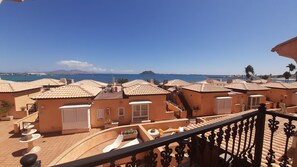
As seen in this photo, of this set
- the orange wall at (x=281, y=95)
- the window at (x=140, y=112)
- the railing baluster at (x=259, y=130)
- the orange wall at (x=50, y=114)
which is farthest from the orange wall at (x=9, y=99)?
the orange wall at (x=281, y=95)

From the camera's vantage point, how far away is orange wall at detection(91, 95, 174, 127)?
595 inches

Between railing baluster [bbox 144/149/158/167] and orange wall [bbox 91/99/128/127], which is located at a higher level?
railing baluster [bbox 144/149/158/167]

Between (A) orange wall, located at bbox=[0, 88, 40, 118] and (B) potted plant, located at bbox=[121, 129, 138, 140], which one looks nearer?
(B) potted plant, located at bbox=[121, 129, 138, 140]

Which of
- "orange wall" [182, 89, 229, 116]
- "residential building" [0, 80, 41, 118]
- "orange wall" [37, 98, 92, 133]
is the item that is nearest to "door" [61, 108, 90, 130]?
"orange wall" [37, 98, 92, 133]

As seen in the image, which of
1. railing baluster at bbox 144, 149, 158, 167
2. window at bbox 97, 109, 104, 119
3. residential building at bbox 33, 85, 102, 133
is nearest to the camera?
railing baluster at bbox 144, 149, 158, 167

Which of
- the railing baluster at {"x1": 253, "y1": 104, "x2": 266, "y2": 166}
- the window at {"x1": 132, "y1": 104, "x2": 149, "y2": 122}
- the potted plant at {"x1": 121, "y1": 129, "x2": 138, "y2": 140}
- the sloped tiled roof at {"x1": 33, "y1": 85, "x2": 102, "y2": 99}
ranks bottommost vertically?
the potted plant at {"x1": 121, "y1": 129, "x2": 138, "y2": 140}

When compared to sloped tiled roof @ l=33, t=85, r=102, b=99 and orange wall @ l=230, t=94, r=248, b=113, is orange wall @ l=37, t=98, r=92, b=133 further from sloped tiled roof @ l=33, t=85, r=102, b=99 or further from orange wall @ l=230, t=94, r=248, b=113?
orange wall @ l=230, t=94, r=248, b=113

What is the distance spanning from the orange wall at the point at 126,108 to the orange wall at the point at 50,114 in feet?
8.89

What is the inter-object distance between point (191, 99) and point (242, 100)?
7154 millimetres

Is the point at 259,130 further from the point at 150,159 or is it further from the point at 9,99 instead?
the point at 9,99

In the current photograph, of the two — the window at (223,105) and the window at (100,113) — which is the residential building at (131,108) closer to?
the window at (100,113)

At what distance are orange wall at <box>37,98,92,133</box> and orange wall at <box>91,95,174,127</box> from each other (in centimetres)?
271

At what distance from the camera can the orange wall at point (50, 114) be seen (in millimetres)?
13750

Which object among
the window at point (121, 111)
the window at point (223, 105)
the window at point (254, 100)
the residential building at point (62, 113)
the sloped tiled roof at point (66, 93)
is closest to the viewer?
the residential building at point (62, 113)
